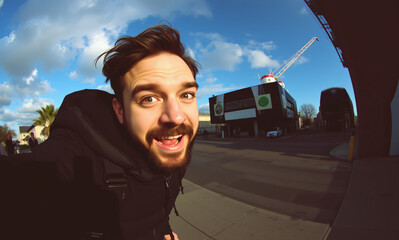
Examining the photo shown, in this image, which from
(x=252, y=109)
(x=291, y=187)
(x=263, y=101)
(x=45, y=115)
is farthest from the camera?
(x=252, y=109)

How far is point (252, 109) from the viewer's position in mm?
26797

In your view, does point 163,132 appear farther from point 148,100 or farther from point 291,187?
point 291,187

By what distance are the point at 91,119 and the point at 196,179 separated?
491 cm

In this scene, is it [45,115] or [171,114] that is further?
[45,115]

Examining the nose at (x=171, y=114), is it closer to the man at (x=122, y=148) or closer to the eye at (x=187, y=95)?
the man at (x=122, y=148)

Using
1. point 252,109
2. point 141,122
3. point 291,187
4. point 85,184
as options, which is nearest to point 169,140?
point 141,122

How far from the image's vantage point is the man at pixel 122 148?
94cm

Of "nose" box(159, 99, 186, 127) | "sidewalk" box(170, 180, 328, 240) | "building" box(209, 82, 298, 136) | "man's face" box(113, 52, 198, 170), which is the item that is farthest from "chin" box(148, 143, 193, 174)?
"building" box(209, 82, 298, 136)

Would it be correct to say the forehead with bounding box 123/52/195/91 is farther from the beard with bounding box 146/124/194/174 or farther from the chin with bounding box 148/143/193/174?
the chin with bounding box 148/143/193/174

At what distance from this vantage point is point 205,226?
106 inches

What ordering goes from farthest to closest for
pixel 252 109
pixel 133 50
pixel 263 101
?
pixel 252 109
pixel 263 101
pixel 133 50

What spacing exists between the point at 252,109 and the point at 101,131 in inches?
1083

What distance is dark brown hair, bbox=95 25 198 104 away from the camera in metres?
1.11

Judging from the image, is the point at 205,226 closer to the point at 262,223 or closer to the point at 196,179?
the point at 262,223
